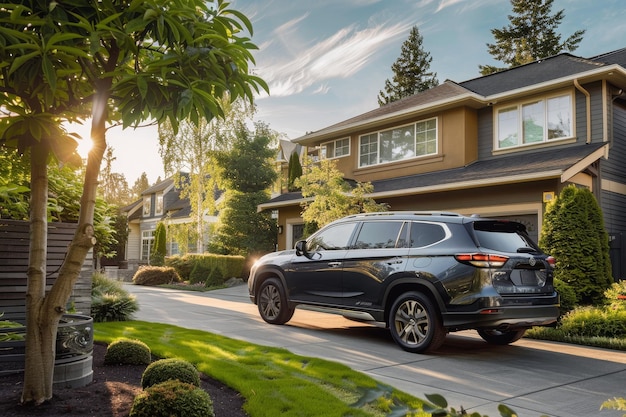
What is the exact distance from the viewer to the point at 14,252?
257 inches

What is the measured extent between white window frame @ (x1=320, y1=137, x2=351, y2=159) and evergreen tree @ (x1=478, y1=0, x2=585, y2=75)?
71.7 feet

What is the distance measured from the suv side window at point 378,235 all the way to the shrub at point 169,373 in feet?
13.8

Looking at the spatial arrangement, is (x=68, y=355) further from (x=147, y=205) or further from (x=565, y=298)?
(x=147, y=205)

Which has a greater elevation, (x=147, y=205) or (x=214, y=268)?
(x=147, y=205)

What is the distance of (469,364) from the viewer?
6695 millimetres

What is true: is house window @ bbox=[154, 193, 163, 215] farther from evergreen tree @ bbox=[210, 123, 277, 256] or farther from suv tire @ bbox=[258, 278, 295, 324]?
suv tire @ bbox=[258, 278, 295, 324]

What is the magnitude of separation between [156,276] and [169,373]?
20.4m

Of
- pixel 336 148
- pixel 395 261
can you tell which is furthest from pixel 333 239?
pixel 336 148

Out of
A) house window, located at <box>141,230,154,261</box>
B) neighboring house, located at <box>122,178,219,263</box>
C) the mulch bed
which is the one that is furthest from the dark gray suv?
house window, located at <box>141,230,154,261</box>

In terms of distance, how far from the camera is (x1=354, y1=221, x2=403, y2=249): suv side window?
315 inches

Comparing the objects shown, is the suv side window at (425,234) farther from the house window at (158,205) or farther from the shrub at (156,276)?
the house window at (158,205)

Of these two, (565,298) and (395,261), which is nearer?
(395,261)

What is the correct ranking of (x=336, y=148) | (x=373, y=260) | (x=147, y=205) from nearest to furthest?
(x=373, y=260) → (x=336, y=148) → (x=147, y=205)

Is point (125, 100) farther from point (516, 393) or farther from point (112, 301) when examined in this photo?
point (112, 301)
